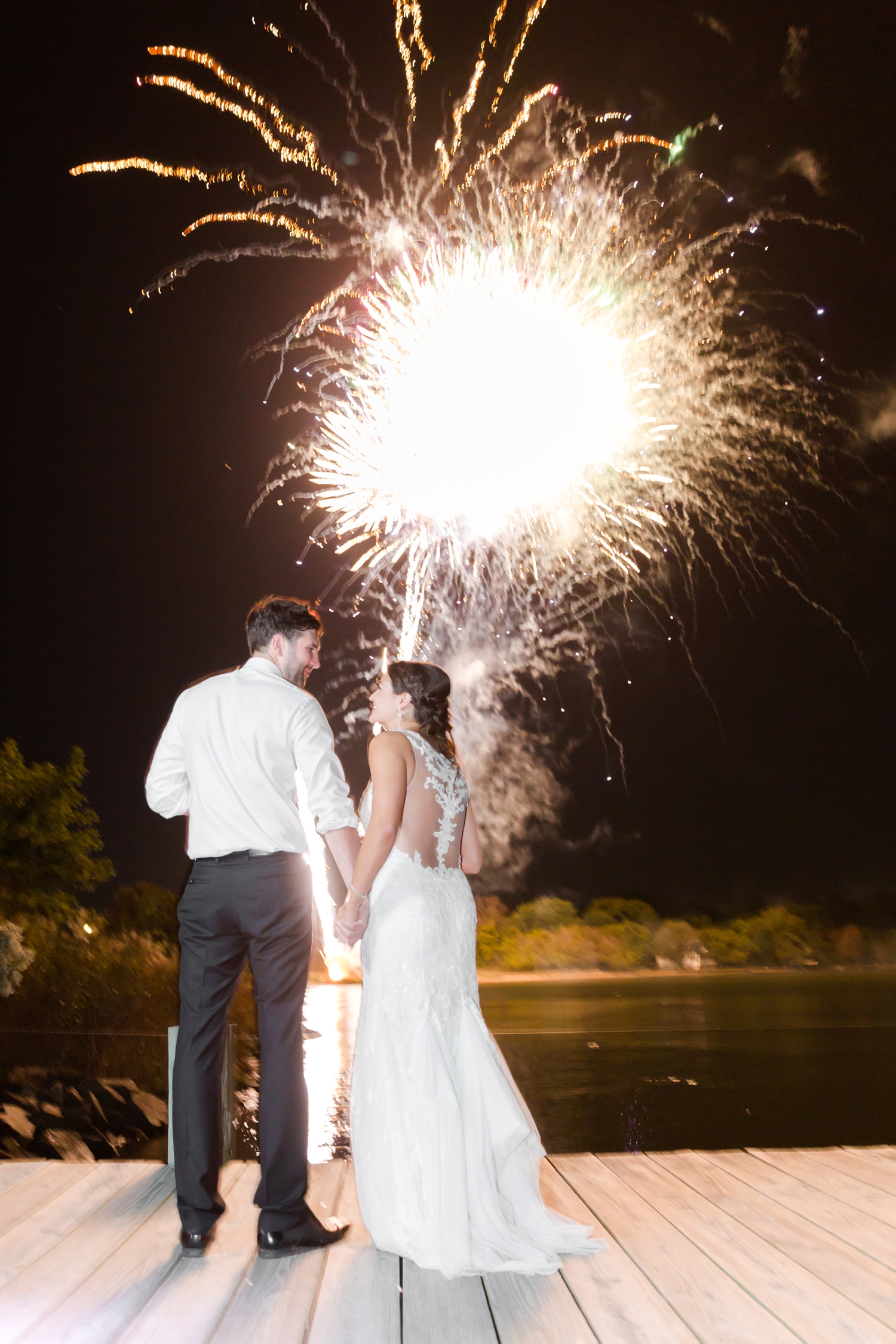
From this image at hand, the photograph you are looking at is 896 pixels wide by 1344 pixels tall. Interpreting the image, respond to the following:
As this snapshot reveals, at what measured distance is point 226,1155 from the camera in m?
3.10

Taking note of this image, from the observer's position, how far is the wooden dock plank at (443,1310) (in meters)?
1.89

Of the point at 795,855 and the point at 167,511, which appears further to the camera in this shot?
the point at 795,855

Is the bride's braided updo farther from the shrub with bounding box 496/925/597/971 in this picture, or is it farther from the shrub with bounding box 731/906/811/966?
the shrub with bounding box 731/906/811/966

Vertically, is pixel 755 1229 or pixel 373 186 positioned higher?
pixel 373 186

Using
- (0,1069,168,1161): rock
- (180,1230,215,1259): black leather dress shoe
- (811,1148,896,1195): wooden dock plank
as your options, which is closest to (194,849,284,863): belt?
(180,1230,215,1259): black leather dress shoe

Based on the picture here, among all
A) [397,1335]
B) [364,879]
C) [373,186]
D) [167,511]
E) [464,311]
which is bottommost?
[397,1335]

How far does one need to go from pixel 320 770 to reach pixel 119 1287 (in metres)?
1.16

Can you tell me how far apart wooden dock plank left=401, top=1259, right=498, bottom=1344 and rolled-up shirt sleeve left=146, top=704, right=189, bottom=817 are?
1.19 metres

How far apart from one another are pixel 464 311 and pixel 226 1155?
7288 millimetres

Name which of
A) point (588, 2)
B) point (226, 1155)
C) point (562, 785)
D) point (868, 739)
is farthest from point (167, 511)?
point (868, 739)

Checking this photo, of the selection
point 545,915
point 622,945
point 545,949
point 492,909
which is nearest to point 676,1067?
point 492,909

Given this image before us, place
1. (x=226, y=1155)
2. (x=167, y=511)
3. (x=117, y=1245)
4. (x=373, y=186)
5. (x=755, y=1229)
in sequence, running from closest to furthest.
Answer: (x=117, y=1245) < (x=755, y=1229) < (x=226, y=1155) < (x=373, y=186) < (x=167, y=511)

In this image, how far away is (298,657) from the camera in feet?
8.43

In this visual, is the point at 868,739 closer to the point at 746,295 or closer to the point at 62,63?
the point at 746,295
